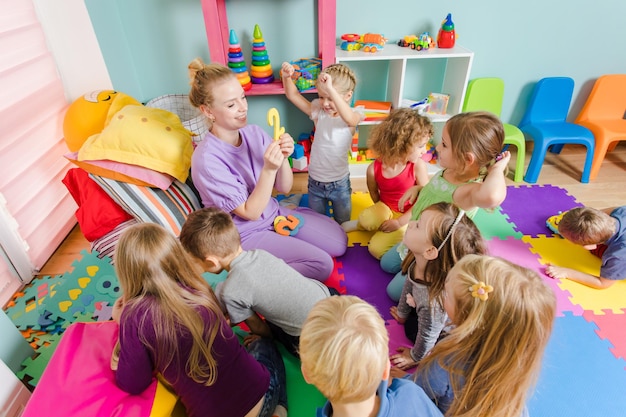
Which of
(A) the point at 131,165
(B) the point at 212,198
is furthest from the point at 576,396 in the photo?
(A) the point at 131,165

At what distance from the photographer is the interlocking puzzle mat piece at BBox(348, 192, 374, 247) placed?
2258mm

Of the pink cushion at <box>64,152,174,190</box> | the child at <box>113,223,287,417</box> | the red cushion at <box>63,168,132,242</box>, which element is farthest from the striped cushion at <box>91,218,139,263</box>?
the child at <box>113,223,287,417</box>

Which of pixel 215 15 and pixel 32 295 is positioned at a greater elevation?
pixel 215 15

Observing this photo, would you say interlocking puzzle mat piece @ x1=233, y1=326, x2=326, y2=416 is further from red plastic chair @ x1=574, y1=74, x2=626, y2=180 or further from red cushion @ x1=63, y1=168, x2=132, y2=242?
red plastic chair @ x1=574, y1=74, x2=626, y2=180

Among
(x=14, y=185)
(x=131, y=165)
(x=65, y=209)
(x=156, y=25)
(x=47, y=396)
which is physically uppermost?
(x=156, y=25)

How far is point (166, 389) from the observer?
1.22m

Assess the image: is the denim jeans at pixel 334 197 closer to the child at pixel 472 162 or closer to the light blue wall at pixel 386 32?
the child at pixel 472 162

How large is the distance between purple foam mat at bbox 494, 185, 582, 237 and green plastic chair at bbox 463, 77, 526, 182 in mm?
179

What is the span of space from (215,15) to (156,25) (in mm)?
596

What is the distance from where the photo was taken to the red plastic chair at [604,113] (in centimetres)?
269

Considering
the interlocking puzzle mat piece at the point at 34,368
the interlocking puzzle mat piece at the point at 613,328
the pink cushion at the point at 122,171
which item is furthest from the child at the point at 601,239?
the interlocking puzzle mat piece at the point at 34,368

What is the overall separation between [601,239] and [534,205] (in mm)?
652

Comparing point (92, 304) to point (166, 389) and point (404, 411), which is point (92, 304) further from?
point (404, 411)

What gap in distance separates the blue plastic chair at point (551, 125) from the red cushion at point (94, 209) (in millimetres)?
2751
